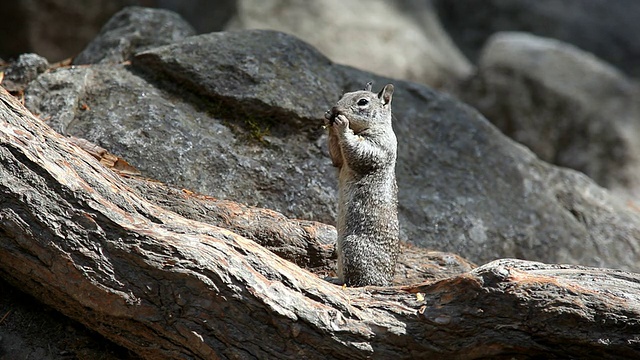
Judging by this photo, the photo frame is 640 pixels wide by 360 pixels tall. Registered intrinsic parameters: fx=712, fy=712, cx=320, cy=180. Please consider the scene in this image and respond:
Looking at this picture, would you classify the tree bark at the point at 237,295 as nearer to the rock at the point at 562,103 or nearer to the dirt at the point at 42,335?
the dirt at the point at 42,335

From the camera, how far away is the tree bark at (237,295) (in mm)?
3715

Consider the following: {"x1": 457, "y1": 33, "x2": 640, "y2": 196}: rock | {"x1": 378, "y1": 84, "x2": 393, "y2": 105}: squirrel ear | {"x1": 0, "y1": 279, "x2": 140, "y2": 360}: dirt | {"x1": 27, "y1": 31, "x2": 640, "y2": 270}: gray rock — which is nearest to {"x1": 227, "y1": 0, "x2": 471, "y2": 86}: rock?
{"x1": 457, "y1": 33, "x2": 640, "y2": 196}: rock

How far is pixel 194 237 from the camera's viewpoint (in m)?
3.91

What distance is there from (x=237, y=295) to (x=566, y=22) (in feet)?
38.1

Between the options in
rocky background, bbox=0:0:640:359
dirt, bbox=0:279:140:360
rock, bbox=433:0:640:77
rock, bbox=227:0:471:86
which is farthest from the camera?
rock, bbox=433:0:640:77

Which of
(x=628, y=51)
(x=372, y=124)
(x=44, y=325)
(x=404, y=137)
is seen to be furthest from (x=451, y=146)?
(x=628, y=51)

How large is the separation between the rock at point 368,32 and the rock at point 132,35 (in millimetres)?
3417

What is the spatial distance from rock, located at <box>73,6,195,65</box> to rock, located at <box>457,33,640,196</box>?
5.81m

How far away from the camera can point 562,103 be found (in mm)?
11273

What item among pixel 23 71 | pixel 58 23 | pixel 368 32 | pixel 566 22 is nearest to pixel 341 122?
pixel 23 71

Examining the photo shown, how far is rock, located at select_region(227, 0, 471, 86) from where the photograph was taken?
11.4 m

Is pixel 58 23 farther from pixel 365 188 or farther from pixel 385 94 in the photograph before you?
pixel 365 188

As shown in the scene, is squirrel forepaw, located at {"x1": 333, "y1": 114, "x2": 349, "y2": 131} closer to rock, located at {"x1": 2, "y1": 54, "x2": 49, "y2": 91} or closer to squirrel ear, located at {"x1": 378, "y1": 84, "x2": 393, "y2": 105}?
squirrel ear, located at {"x1": 378, "y1": 84, "x2": 393, "y2": 105}

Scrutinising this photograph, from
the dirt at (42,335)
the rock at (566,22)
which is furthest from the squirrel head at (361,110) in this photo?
the rock at (566,22)
